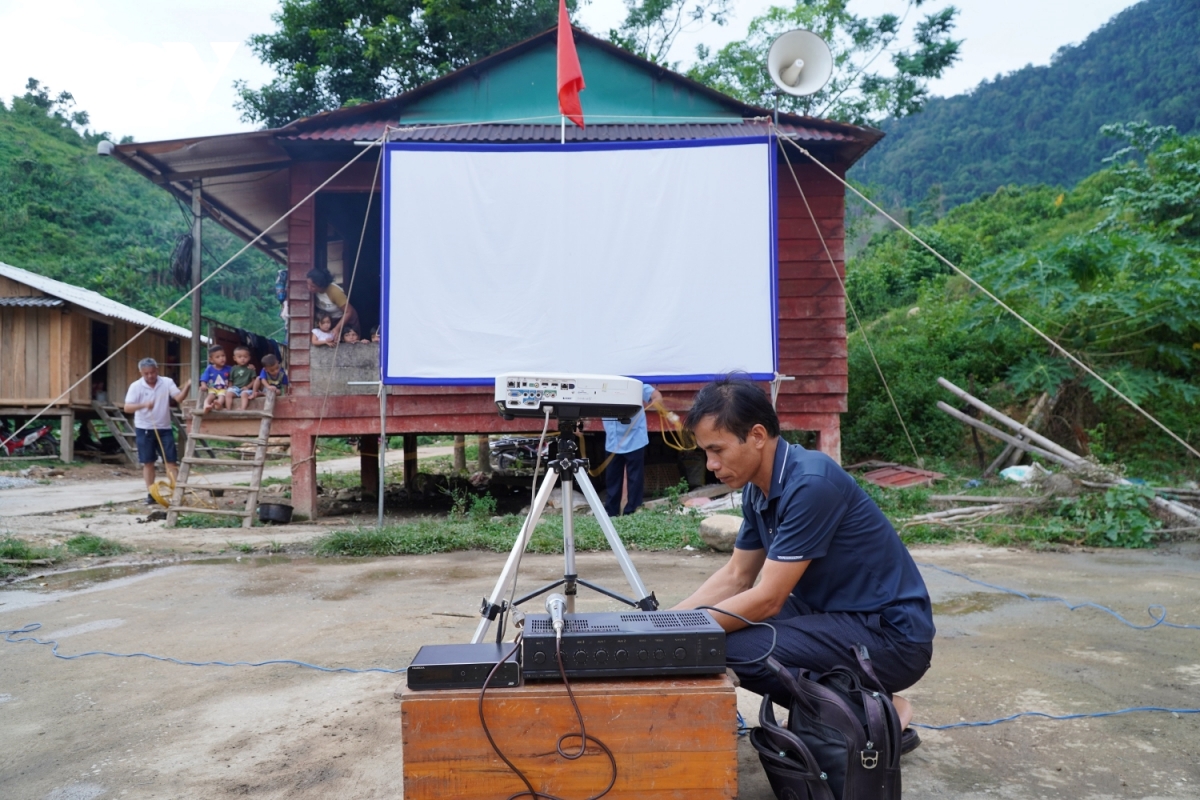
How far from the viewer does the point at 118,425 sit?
1669 cm

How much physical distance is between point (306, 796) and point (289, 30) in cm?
1904

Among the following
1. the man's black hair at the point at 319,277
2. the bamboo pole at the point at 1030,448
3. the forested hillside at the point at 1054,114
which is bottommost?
the bamboo pole at the point at 1030,448

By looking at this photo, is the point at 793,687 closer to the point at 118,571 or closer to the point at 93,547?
the point at 118,571

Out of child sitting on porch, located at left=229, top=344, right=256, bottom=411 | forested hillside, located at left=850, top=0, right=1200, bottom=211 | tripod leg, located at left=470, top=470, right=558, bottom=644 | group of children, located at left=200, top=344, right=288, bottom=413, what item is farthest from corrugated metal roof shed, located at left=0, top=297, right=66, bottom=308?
forested hillside, located at left=850, top=0, right=1200, bottom=211

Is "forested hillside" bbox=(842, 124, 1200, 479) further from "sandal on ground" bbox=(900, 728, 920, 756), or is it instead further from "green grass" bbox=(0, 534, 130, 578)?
"green grass" bbox=(0, 534, 130, 578)

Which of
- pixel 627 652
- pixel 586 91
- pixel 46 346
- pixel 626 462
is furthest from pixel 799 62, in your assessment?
pixel 46 346

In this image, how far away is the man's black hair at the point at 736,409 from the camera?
2.25 metres

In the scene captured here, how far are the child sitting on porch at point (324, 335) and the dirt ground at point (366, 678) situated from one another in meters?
2.79

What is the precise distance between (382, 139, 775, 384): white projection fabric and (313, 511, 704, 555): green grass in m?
1.24

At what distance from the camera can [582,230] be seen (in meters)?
6.98

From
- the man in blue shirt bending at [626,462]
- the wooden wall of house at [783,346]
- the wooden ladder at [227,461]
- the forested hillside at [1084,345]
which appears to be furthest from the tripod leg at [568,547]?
the forested hillside at [1084,345]

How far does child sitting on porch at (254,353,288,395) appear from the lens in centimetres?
827

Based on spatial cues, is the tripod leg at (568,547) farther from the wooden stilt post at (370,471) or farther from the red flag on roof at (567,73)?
the wooden stilt post at (370,471)

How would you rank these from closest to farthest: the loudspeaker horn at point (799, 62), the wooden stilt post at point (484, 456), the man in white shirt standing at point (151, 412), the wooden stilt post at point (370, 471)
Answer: the loudspeaker horn at point (799, 62)
the man in white shirt standing at point (151, 412)
the wooden stilt post at point (370, 471)
the wooden stilt post at point (484, 456)
